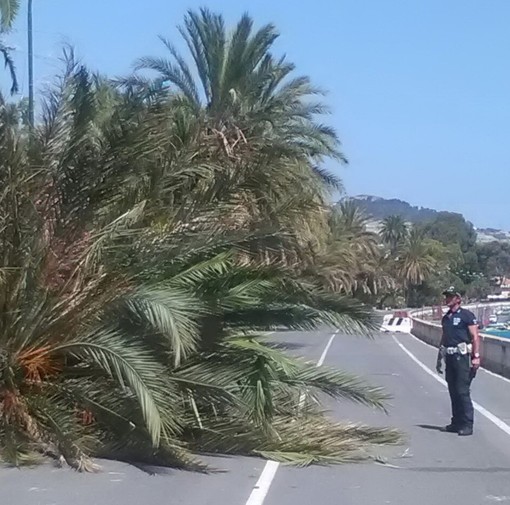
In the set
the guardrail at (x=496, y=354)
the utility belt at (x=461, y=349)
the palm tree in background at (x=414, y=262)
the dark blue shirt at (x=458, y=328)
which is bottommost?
the guardrail at (x=496, y=354)

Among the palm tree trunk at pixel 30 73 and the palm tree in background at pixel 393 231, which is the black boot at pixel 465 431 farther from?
the palm tree in background at pixel 393 231

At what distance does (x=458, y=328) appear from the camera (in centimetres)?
1397

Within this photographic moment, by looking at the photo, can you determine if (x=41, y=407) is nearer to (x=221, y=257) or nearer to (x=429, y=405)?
(x=221, y=257)

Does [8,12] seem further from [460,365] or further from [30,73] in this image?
[460,365]

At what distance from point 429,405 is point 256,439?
6.80 metres

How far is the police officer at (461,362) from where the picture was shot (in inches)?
540

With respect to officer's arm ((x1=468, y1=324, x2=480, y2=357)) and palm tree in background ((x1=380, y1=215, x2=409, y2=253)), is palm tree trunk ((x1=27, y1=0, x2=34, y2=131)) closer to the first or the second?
officer's arm ((x1=468, y1=324, x2=480, y2=357))

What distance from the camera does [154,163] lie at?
40.3 ft

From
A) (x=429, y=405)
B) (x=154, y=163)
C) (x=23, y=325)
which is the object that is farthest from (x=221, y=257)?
(x=429, y=405)

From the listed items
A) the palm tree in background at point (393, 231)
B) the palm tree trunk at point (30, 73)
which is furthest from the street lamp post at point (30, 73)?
the palm tree in background at point (393, 231)

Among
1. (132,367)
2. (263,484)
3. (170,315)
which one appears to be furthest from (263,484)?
(170,315)

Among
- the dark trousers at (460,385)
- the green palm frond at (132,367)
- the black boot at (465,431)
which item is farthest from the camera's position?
the black boot at (465,431)

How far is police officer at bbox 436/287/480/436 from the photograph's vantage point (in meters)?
13.7

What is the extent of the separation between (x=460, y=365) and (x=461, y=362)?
43 millimetres
